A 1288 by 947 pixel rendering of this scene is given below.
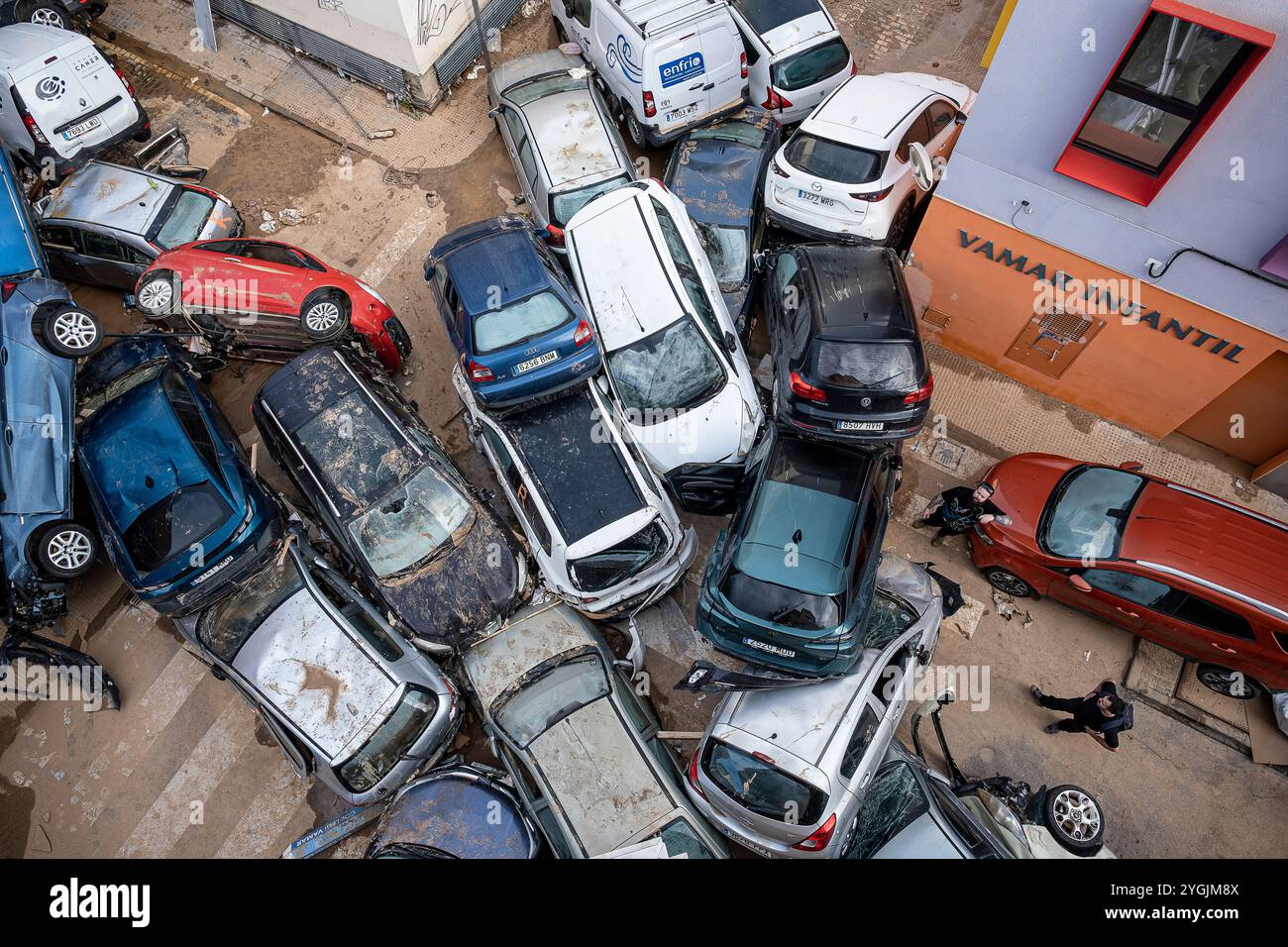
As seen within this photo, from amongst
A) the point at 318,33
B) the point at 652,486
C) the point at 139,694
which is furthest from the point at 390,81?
the point at 139,694

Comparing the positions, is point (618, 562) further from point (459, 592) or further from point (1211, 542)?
point (1211, 542)

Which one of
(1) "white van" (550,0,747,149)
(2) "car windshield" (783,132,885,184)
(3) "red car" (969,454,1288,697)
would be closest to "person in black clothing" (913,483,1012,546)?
(3) "red car" (969,454,1288,697)

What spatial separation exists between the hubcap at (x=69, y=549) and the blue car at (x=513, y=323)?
439 cm

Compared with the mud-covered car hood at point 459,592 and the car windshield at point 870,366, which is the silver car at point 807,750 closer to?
the car windshield at point 870,366

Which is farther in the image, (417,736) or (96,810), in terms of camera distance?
(96,810)

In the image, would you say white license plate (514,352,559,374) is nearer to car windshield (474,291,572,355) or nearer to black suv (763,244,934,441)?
car windshield (474,291,572,355)

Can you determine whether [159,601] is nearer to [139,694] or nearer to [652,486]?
[139,694]

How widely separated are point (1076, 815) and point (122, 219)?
39.7 feet

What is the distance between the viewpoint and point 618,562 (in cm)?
698

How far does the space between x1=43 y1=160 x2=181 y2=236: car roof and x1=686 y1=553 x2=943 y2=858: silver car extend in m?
8.95

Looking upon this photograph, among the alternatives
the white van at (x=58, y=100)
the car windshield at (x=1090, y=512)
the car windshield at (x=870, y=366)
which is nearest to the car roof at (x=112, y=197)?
the white van at (x=58, y=100)

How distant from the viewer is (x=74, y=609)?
8383 millimetres

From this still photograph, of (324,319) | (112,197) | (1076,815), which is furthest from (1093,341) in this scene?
(112,197)

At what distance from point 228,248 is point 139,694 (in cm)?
505
